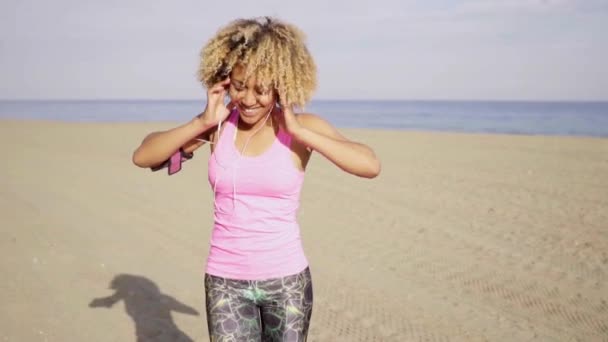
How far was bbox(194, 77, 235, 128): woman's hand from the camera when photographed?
2416 millimetres

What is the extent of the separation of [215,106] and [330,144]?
0.52 metres

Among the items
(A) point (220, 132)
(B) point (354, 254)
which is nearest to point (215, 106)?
(A) point (220, 132)

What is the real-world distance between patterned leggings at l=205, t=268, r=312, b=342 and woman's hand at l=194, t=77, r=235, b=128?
0.70m

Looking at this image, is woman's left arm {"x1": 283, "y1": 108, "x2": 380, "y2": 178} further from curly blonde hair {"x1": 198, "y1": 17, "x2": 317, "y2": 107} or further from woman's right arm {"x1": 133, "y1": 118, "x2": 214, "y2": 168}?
woman's right arm {"x1": 133, "y1": 118, "x2": 214, "y2": 168}

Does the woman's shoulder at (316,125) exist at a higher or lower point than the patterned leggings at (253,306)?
higher

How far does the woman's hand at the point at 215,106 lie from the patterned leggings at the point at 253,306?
0.70 m

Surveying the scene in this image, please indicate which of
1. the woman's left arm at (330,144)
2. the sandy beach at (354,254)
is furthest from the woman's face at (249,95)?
the sandy beach at (354,254)

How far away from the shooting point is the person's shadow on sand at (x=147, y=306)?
5027 mm

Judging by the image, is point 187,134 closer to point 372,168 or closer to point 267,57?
point 267,57

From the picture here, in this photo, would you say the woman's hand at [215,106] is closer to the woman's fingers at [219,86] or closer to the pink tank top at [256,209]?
the woman's fingers at [219,86]

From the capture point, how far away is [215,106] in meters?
2.43

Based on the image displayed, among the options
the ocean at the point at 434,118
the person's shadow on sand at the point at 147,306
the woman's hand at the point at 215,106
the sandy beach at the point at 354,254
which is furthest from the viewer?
the ocean at the point at 434,118

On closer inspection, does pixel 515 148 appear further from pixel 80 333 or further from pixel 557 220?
pixel 80 333

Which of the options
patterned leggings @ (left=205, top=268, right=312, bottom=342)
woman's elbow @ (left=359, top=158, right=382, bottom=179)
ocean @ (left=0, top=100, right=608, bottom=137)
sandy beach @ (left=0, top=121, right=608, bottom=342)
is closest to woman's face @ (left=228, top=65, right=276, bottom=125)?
woman's elbow @ (left=359, top=158, right=382, bottom=179)
